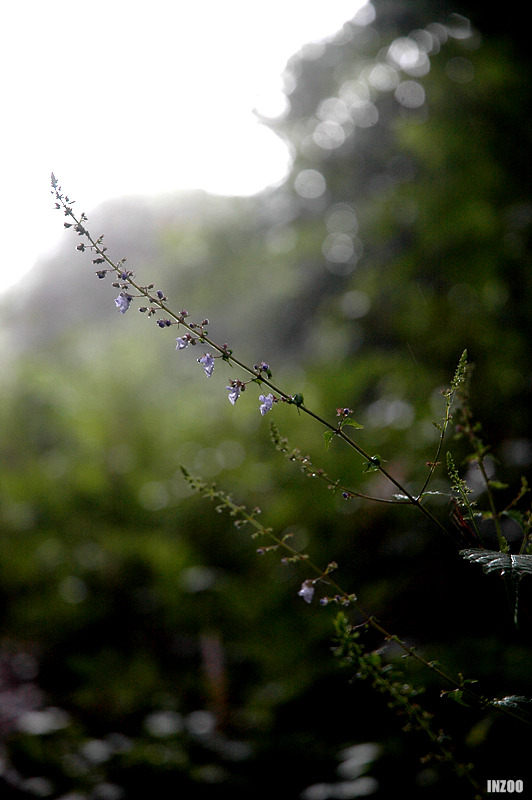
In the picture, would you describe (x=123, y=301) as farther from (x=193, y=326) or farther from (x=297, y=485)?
(x=297, y=485)

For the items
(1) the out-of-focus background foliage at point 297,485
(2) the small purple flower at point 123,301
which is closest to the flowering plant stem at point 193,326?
(2) the small purple flower at point 123,301

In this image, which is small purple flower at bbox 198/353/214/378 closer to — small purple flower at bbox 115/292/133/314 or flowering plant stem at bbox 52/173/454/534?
flowering plant stem at bbox 52/173/454/534

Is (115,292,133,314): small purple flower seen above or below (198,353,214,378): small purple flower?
above

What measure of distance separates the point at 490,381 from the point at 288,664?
1255 millimetres

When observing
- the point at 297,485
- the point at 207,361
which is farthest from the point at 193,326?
the point at 297,485

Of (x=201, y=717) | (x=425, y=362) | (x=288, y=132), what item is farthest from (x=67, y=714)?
(x=288, y=132)

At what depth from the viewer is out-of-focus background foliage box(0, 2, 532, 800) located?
4.94ft

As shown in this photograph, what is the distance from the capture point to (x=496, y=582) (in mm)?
1466

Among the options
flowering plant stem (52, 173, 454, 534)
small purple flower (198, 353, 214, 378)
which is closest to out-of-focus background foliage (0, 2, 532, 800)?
flowering plant stem (52, 173, 454, 534)

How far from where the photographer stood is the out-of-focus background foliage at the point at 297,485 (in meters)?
1.50

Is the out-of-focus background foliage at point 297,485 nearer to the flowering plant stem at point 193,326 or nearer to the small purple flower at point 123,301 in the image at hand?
the flowering plant stem at point 193,326

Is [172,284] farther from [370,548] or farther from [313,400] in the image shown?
[370,548]

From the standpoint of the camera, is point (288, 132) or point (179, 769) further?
point (288, 132)

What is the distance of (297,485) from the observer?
2262 mm
